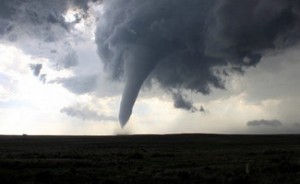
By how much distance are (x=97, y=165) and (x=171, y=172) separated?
28.9 feet

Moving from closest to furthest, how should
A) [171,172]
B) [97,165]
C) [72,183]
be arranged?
[72,183] → [171,172] → [97,165]

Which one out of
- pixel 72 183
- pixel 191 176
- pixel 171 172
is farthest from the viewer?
pixel 171 172

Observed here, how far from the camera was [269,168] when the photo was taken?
94.6 feet

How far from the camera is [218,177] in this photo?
81.1ft

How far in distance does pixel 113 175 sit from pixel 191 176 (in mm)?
5228

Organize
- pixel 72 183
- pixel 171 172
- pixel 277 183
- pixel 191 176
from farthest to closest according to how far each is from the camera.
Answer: pixel 171 172 < pixel 191 176 < pixel 72 183 < pixel 277 183

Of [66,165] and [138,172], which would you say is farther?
[66,165]

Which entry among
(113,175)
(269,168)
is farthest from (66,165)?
(269,168)

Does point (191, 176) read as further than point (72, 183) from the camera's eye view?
Yes

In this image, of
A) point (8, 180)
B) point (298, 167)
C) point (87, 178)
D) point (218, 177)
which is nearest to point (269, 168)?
point (298, 167)

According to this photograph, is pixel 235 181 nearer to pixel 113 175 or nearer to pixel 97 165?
pixel 113 175

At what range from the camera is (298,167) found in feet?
94.1

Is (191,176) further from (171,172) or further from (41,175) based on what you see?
(41,175)

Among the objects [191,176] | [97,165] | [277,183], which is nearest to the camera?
[277,183]
